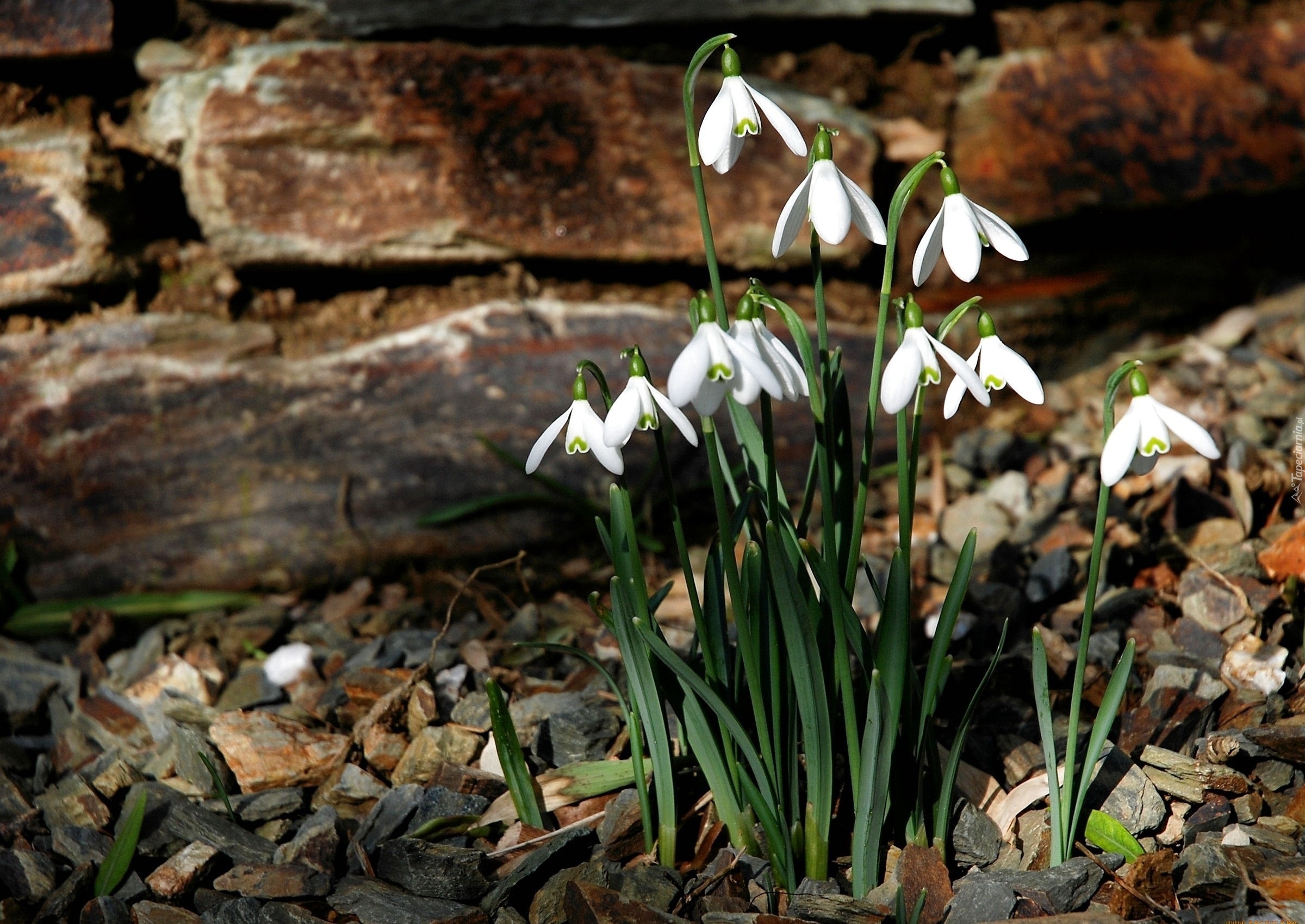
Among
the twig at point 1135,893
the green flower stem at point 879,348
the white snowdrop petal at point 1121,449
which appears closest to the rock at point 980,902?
the twig at point 1135,893

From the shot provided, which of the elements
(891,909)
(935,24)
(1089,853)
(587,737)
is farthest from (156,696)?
(935,24)

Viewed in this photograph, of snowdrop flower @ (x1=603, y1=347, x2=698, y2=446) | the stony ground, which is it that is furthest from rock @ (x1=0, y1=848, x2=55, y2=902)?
snowdrop flower @ (x1=603, y1=347, x2=698, y2=446)

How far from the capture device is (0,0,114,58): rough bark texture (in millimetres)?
1952

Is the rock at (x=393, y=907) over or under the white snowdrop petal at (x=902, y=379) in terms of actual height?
under

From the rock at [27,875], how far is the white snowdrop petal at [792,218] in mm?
1286

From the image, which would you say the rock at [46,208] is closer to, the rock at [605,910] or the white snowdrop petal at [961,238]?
the rock at [605,910]

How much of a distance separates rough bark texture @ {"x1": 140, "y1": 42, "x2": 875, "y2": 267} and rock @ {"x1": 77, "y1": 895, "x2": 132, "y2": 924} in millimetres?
1269

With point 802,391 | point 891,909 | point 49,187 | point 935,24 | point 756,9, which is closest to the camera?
point 802,391

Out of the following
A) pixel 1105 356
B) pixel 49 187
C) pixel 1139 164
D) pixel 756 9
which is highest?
pixel 756 9

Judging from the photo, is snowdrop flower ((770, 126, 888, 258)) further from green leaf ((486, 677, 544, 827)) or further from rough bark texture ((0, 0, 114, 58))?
rough bark texture ((0, 0, 114, 58))

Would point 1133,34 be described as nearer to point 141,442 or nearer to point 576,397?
point 576,397

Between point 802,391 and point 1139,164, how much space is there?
6.03 feet

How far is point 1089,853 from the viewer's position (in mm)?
1195

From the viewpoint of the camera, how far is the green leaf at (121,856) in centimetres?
137
